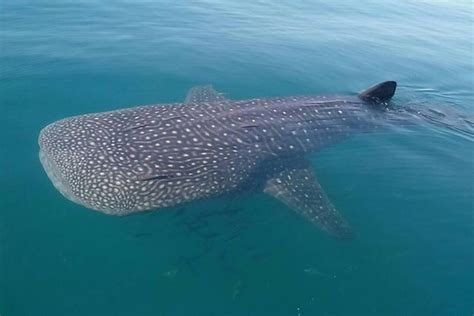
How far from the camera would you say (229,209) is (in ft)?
23.6

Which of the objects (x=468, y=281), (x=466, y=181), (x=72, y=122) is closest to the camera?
(x=468, y=281)

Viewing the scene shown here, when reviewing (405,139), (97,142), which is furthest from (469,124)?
(97,142)

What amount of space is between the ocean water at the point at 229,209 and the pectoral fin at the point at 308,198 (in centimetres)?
19

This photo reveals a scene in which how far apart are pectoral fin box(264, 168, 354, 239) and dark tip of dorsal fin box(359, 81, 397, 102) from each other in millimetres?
3167

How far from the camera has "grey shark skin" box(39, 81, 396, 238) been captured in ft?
20.6

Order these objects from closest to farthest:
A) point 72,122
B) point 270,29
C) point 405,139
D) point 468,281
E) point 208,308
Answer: point 208,308
point 468,281
point 72,122
point 405,139
point 270,29

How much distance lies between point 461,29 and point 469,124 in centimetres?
1119

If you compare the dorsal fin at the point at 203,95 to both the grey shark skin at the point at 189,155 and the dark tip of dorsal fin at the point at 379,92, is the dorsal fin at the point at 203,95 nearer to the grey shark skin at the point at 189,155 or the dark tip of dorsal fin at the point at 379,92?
the grey shark skin at the point at 189,155

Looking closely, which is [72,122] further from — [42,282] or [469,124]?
[469,124]

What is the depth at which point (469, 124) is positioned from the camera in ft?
35.8

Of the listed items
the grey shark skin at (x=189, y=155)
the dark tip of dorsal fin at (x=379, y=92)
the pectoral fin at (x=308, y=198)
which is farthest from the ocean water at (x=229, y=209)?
the dark tip of dorsal fin at (x=379, y=92)

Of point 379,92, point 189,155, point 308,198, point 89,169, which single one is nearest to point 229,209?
point 189,155

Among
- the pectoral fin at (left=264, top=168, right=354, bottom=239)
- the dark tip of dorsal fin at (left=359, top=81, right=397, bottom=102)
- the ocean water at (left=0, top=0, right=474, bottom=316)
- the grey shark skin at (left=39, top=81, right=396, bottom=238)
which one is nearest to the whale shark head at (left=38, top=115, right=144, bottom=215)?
the grey shark skin at (left=39, top=81, right=396, bottom=238)

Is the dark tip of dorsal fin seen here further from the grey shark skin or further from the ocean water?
the grey shark skin
